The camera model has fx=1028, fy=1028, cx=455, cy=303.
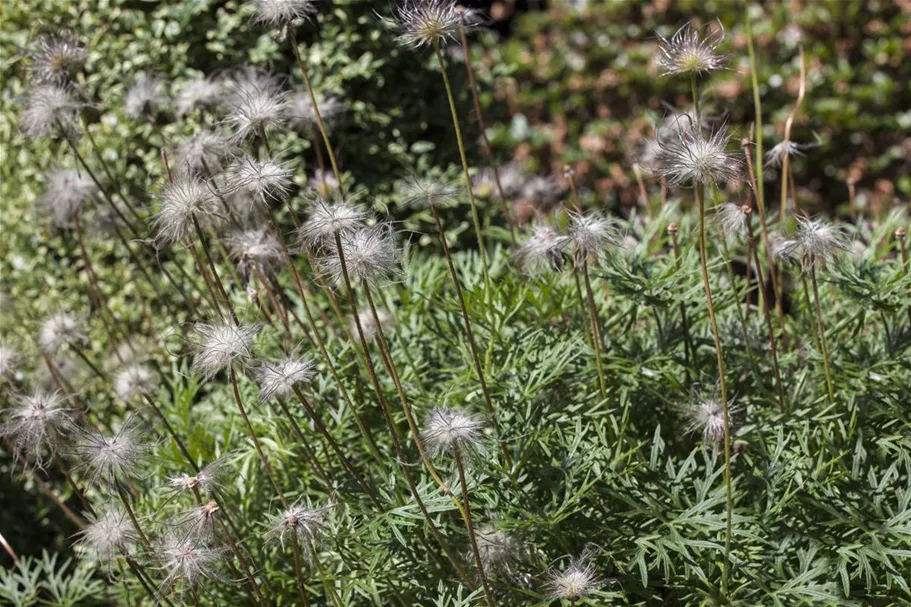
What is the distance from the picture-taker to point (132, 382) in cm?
314

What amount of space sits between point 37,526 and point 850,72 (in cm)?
526

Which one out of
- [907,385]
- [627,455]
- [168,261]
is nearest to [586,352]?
[627,455]

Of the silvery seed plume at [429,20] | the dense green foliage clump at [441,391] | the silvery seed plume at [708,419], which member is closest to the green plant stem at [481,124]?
the dense green foliage clump at [441,391]

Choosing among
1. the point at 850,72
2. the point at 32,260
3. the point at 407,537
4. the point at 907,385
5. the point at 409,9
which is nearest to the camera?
the point at 409,9

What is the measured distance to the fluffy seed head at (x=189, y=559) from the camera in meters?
2.13

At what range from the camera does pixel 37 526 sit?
419 centimetres

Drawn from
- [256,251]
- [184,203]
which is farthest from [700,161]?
[256,251]

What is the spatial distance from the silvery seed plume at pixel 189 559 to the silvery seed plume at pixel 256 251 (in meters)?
0.73

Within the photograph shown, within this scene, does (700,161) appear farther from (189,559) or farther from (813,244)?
(189,559)

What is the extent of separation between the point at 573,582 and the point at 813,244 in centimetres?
92

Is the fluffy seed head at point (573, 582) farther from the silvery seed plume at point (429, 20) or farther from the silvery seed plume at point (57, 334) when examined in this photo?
the silvery seed plume at point (57, 334)

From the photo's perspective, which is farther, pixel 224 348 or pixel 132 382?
pixel 132 382

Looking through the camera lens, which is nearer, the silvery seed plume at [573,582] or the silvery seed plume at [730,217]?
the silvery seed plume at [573,582]

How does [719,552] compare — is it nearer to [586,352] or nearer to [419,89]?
[586,352]
